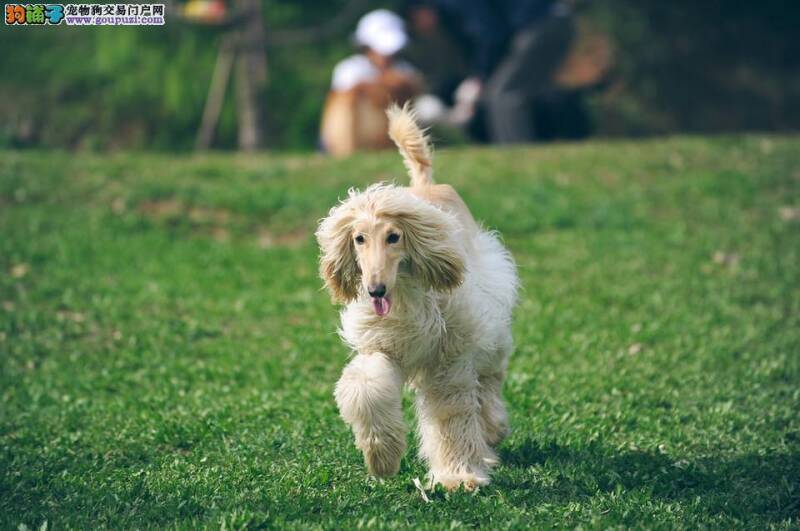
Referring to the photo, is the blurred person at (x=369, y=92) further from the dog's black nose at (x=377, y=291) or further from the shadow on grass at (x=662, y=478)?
the dog's black nose at (x=377, y=291)

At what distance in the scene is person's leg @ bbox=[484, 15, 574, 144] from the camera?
14.8m

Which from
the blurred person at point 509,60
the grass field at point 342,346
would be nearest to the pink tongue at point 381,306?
the grass field at point 342,346

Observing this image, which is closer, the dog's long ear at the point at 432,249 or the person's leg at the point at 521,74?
the dog's long ear at the point at 432,249

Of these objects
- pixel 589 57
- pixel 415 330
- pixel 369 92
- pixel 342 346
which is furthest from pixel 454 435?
pixel 589 57

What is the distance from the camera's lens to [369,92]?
13.5 m

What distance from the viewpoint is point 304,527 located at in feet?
15.2

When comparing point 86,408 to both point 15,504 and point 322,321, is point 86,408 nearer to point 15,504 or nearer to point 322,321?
point 15,504

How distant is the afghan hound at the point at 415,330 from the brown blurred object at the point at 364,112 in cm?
809

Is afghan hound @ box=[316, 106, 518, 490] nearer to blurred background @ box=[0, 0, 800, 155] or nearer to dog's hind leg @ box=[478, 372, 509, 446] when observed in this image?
dog's hind leg @ box=[478, 372, 509, 446]

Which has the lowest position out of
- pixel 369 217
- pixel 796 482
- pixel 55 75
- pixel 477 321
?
pixel 796 482

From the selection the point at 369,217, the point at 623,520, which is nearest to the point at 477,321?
the point at 369,217

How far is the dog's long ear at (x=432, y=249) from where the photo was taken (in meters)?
4.97

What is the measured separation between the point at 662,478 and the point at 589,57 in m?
12.5

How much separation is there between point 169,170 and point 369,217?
8.05 m
